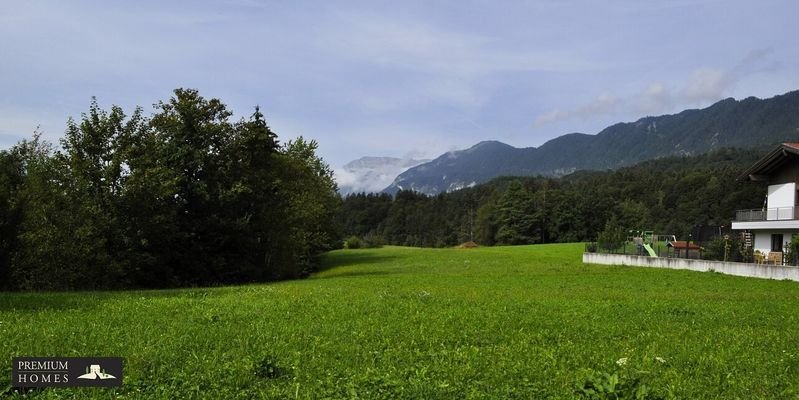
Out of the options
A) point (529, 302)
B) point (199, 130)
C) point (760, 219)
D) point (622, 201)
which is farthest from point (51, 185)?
point (622, 201)

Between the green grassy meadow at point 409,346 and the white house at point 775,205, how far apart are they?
2847 cm

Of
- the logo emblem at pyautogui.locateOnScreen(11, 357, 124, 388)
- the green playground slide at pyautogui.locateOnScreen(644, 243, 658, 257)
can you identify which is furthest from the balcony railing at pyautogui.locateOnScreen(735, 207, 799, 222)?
the logo emblem at pyautogui.locateOnScreen(11, 357, 124, 388)

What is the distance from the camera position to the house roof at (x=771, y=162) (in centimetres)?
4056

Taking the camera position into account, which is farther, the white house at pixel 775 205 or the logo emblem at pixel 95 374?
the white house at pixel 775 205

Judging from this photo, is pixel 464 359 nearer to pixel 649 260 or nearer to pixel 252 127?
pixel 252 127

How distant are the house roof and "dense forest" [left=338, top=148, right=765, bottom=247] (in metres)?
46.3

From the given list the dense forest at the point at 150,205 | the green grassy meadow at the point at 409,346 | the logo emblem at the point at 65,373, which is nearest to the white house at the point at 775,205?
the green grassy meadow at the point at 409,346

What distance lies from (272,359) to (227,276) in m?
30.4

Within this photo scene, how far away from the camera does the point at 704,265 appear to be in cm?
3631

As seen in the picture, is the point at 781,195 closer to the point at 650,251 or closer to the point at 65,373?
the point at 650,251

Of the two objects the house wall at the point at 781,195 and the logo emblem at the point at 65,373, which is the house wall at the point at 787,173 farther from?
the logo emblem at the point at 65,373

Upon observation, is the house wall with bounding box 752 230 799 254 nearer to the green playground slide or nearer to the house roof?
the house roof

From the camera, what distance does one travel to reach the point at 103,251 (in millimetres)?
28750

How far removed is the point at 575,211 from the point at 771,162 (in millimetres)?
84665
